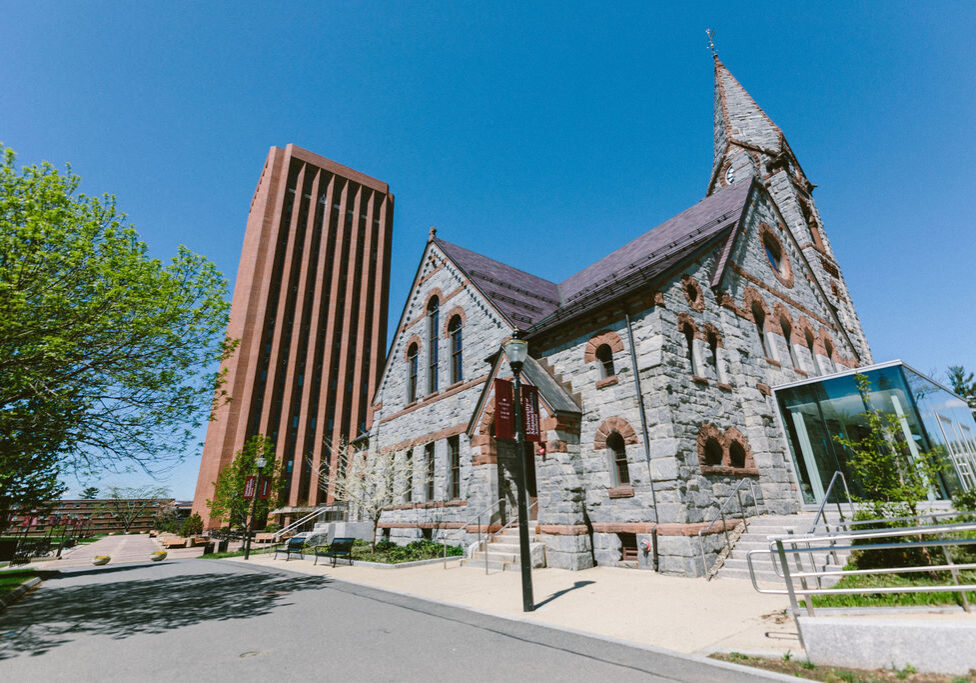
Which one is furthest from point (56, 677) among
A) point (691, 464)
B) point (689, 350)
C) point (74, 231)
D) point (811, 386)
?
point (811, 386)

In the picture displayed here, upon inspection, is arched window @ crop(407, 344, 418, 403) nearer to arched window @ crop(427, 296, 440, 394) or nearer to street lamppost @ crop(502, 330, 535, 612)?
arched window @ crop(427, 296, 440, 394)

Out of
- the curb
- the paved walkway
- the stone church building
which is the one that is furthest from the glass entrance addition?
the paved walkway

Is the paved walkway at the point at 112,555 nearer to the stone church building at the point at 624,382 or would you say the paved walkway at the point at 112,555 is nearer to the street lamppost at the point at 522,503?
the stone church building at the point at 624,382

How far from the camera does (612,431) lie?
12.2 m

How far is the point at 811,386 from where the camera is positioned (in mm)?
13195

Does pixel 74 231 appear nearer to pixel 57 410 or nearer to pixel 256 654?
pixel 57 410

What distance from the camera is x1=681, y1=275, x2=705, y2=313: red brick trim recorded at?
13.6m

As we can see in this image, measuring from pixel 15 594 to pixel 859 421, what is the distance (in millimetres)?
22680

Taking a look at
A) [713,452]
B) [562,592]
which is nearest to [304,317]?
[713,452]

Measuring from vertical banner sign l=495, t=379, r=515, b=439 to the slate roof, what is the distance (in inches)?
179

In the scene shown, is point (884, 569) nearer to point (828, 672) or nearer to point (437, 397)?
point (828, 672)

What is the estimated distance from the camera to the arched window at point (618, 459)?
1206 centimetres

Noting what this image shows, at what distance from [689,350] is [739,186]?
11.4 m

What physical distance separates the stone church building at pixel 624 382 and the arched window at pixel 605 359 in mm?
49
